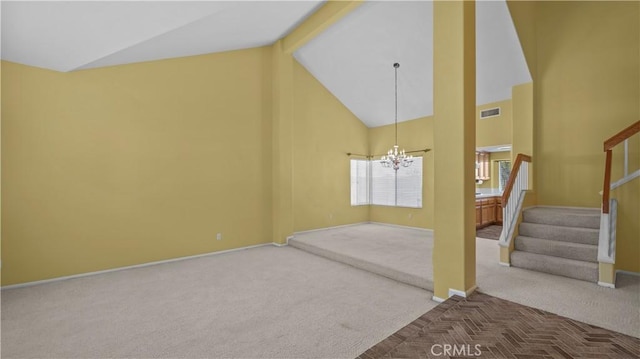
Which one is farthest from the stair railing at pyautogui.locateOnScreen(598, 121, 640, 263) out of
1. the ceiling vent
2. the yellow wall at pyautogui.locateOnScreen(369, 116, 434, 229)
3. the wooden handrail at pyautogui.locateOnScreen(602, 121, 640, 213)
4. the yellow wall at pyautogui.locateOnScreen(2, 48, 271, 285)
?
the yellow wall at pyautogui.locateOnScreen(2, 48, 271, 285)

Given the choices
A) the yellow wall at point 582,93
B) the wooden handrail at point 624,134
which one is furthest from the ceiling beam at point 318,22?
the wooden handrail at point 624,134

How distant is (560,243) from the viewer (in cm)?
377

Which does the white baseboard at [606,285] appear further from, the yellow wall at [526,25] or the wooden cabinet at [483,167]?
the wooden cabinet at [483,167]

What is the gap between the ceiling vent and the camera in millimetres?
6194

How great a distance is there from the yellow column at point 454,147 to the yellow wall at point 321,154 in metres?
4.16

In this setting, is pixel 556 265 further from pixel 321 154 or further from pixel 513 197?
pixel 321 154

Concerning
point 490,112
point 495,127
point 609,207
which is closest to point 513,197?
point 609,207

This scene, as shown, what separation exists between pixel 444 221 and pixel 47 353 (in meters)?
3.82

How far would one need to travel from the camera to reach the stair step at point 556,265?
133 inches

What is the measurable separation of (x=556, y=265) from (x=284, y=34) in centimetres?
598

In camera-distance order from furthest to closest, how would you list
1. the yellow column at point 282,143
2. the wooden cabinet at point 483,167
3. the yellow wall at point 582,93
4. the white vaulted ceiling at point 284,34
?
the wooden cabinet at point 483,167
the yellow column at point 282,143
the yellow wall at point 582,93
the white vaulted ceiling at point 284,34

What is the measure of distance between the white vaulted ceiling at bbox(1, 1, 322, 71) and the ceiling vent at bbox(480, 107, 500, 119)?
4.39 metres
